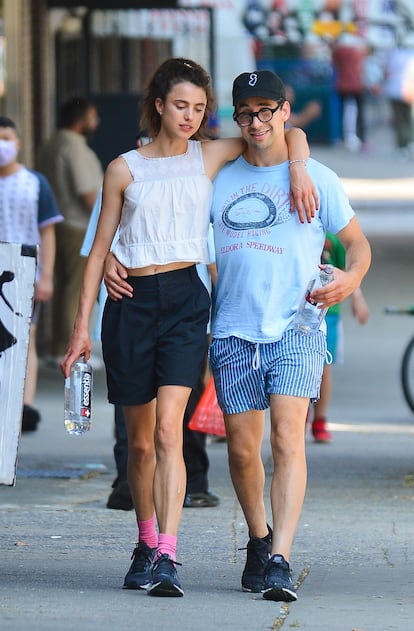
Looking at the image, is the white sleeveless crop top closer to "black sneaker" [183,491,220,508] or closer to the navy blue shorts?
the navy blue shorts

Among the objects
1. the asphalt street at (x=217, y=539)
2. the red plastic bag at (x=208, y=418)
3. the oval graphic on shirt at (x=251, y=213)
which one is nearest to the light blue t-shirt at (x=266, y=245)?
the oval graphic on shirt at (x=251, y=213)

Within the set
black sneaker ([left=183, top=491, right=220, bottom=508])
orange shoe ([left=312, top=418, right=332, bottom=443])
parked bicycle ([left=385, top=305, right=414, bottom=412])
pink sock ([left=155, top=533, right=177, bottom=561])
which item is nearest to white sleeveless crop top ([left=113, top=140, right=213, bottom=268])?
pink sock ([left=155, top=533, right=177, bottom=561])

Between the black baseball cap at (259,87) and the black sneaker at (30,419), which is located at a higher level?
the black baseball cap at (259,87)

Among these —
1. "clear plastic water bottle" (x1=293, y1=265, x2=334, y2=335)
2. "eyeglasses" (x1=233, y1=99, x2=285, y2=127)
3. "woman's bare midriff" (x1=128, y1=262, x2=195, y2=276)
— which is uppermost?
"eyeglasses" (x1=233, y1=99, x2=285, y2=127)

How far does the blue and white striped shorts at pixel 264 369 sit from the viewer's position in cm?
596

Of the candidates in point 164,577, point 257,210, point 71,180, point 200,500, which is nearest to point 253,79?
point 257,210

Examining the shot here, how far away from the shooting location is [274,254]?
595 centimetres

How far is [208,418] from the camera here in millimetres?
7871

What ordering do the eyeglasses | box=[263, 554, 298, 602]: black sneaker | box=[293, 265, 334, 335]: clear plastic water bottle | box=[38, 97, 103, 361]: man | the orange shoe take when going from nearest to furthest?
1. box=[263, 554, 298, 602]: black sneaker
2. box=[293, 265, 334, 335]: clear plastic water bottle
3. the eyeglasses
4. the orange shoe
5. box=[38, 97, 103, 361]: man

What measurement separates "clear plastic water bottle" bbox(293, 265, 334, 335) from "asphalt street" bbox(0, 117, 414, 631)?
3.37 ft

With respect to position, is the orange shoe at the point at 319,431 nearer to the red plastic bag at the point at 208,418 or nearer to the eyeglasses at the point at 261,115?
the red plastic bag at the point at 208,418

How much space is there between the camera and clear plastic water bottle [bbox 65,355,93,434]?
6.12m

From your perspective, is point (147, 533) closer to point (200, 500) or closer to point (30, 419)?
point (200, 500)

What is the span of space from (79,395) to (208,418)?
5.88ft
